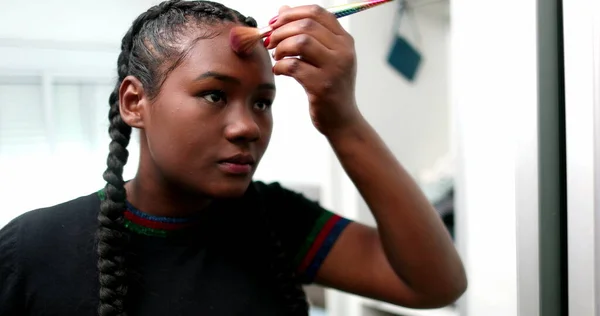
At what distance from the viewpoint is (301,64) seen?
489 millimetres

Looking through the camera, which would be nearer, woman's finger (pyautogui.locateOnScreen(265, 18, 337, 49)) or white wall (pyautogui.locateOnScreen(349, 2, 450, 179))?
woman's finger (pyautogui.locateOnScreen(265, 18, 337, 49))

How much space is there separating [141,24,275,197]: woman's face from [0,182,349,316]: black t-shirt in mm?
99

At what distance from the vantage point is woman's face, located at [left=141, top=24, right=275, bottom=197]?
52 centimetres

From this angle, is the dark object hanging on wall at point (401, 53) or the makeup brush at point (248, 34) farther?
the dark object hanging on wall at point (401, 53)

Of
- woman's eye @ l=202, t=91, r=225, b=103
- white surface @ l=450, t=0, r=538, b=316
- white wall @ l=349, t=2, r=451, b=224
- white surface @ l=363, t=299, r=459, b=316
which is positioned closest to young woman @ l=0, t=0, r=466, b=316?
woman's eye @ l=202, t=91, r=225, b=103

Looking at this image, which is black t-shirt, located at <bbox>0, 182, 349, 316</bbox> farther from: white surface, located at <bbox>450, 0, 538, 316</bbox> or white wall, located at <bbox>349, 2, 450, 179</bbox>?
white wall, located at <bbox>349, 2, 450, 179</bbox>

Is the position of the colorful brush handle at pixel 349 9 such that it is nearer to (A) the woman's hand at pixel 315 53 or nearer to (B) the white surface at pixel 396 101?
(A) the woman's hand at pixel 315 53

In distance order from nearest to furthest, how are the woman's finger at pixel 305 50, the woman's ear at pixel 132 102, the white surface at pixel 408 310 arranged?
the woman's finger at pixel 305 50
the woman's ear at pixel 132 102
the white surface at pixel 408 310

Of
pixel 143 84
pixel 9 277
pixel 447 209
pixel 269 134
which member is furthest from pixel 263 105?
pixel 447 209

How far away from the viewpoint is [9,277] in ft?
1.80

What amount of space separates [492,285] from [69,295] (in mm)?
567

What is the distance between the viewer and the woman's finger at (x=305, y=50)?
47 cm

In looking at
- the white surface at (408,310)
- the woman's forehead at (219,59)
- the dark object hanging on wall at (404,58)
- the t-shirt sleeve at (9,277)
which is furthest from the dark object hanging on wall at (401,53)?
the t-shirt sleeve at (9,277)

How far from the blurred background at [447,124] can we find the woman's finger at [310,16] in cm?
29
